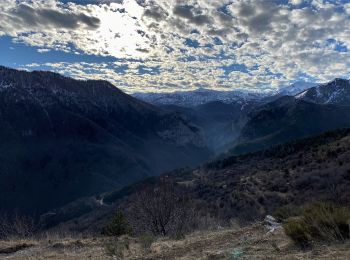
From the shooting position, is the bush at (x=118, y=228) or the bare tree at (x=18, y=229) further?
the bare tree at (x=18, y=229)

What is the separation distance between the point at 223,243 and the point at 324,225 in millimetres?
3296

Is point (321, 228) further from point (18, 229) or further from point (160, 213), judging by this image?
point (18, 229)

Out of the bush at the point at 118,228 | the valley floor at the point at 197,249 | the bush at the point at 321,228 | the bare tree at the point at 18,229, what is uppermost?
the bush at the point at 321,228

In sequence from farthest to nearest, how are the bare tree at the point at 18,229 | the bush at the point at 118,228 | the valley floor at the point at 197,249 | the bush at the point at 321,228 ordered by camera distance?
the bare tree at the point at 18,229
the bush at the point at 118,228
the bush at the point at 321,228
the valley floor at the point at 197,249

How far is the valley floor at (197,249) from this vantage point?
7730mm

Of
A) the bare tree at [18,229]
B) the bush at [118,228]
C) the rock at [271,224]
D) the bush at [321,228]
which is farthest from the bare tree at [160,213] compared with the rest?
the bush at [321,228]

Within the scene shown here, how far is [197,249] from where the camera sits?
10469mm

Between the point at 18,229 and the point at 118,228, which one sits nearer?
the point at 118,228

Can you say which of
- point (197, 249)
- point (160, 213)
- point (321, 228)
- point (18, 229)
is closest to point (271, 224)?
point (197, 249)

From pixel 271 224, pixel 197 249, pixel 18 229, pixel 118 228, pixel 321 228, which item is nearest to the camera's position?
pixel 321 228

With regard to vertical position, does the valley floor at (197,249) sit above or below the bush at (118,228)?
above

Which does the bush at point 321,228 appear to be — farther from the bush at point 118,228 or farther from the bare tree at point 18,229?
the bare tree at point 18,229

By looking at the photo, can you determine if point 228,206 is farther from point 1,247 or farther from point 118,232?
point 1,247

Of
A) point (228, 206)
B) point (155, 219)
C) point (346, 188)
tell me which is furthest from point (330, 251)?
point (228, 206)
